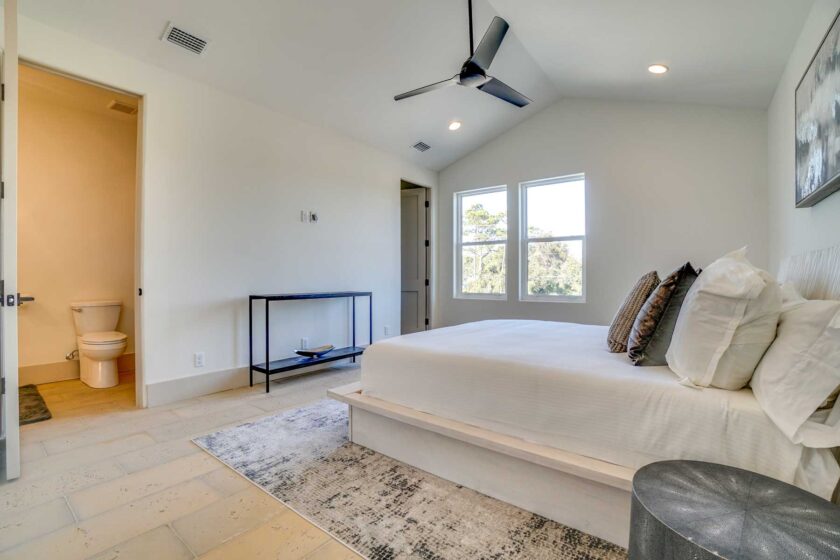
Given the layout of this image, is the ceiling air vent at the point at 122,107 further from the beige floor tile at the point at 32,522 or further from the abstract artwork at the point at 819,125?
the abstract artwork at the point at 819,125

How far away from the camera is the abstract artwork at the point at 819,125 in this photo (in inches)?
67.3

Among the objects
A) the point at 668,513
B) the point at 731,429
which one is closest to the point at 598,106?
the point at 731,429

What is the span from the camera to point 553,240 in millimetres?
4859

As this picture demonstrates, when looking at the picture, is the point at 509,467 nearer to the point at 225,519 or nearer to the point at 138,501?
the point at 225,519

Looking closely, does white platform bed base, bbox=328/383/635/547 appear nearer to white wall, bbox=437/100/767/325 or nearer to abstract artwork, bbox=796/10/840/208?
abstract artwork, bbox=796/10/840/208

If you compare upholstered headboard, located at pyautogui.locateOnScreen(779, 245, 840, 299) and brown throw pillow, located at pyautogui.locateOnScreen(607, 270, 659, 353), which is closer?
upholstered headboard, located at pyautogui.locateOnScreen(779, 245, 840, 299)

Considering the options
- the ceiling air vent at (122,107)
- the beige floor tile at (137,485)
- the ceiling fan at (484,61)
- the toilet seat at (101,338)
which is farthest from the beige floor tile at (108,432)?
the ceiling fan at (484,61)

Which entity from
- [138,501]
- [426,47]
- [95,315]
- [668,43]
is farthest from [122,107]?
[668,43]

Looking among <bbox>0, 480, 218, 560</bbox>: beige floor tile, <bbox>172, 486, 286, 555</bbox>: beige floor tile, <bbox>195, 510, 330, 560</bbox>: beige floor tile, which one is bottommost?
<bbox>195, 510, 330, 560</bbox>: beige floor tile

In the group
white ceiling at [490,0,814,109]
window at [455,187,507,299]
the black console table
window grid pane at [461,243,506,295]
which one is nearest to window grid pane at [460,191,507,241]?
window at [455,187,507,299]

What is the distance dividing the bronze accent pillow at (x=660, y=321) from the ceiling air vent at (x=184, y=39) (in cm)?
338

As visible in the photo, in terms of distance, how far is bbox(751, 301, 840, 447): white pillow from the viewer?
3.62 ft

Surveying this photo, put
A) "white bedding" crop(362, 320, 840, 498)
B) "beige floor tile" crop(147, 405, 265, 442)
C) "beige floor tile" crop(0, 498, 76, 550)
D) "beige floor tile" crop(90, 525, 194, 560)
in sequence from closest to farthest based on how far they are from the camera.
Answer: "white bedding" crop(362, 320, 840, 498)
"beige floor tile" crop(90, 525, 194, 560)
"beige floor tile" crop(0, 498, 76, 550)
"beige floor tile" crop(147, 405, 265, 442)

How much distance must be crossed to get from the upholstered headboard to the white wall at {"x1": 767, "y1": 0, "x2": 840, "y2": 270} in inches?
5.6
